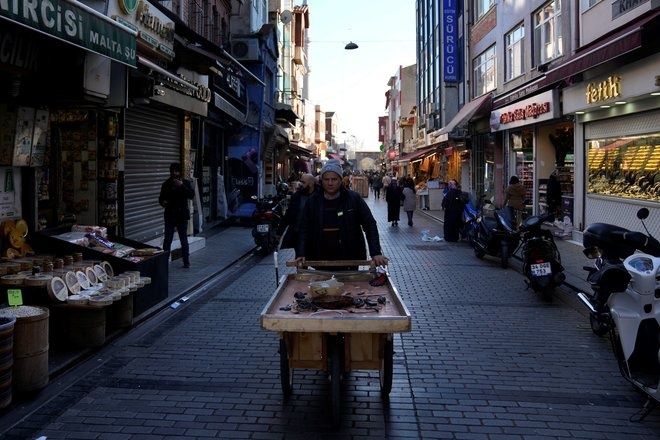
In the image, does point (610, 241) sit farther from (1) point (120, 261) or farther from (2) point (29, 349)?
(1) point (120, 261)

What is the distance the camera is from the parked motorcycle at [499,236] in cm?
1198

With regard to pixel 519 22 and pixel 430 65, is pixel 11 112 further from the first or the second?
pixel 430 65

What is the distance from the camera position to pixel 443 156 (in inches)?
A: 1460

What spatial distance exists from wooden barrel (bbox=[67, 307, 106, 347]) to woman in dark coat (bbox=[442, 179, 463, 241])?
11.9 metres

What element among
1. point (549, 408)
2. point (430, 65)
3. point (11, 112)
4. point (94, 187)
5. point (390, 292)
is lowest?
point (549, 408)

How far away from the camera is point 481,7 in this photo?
2580 cm

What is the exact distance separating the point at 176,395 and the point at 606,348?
445 cm

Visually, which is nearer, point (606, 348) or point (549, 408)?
point (549, 408)

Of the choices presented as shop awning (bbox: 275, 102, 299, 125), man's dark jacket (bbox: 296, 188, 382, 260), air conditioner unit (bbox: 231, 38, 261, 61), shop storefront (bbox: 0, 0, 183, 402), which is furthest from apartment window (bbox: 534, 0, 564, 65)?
shop awning (bbox: 275, 102, 299, 125)

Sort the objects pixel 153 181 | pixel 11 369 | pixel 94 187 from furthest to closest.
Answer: pixel 153 181
pixel 94 187
pixel 11 369

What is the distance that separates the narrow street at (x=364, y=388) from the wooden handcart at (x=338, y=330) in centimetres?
34

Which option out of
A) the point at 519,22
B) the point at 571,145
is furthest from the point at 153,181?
the point at 519,22

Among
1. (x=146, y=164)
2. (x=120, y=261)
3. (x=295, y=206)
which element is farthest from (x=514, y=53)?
(x=120, y=261)

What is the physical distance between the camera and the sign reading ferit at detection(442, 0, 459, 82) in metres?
28.3
